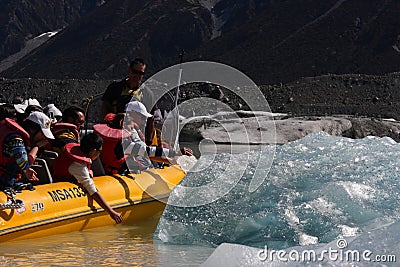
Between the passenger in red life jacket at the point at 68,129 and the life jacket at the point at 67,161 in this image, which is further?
the passenger in red life jacket at the point at 68,129

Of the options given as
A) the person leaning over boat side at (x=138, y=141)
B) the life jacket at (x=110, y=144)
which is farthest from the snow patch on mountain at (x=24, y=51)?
the person leaning over boat side at (x=138, y=141)

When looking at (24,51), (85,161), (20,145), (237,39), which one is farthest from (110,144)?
(24,51)

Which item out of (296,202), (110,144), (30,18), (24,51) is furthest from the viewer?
(30,18)

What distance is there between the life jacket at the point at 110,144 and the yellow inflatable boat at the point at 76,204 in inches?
6.5

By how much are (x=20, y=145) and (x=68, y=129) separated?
109 centimetres

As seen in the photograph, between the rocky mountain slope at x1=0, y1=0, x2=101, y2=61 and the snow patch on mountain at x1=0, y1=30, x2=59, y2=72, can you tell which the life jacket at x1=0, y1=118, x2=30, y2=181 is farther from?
the rocky mountain slope at x1=0, y1=0, x2=101, y2=61

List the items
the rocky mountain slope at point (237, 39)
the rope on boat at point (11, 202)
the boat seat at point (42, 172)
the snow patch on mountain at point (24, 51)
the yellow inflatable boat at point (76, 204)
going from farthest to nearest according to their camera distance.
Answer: the snow patch on mountain at point (24, 51)
the rocky mountain slope at point (237, 39)
the boat seat at point (42, 172)
the yellow inflatable boat at point (76, 204)
the rope on boat at point (11, 202)

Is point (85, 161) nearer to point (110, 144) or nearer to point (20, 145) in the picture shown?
point (20, 145)

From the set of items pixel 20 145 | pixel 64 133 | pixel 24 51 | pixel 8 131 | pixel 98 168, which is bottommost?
pixel 24 51

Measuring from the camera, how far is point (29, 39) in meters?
124

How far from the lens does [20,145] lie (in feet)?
25.4

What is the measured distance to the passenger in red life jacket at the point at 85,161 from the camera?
796 centimetres

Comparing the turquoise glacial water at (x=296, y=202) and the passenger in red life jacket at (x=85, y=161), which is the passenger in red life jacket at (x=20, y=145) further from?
the turquoise glacial water at (x=296, y=202)

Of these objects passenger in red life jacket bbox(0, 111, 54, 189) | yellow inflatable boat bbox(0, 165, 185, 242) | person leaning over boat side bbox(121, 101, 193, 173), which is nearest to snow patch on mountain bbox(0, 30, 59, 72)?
yellow inflatable boat bbox(0, 165, 185, 242)
